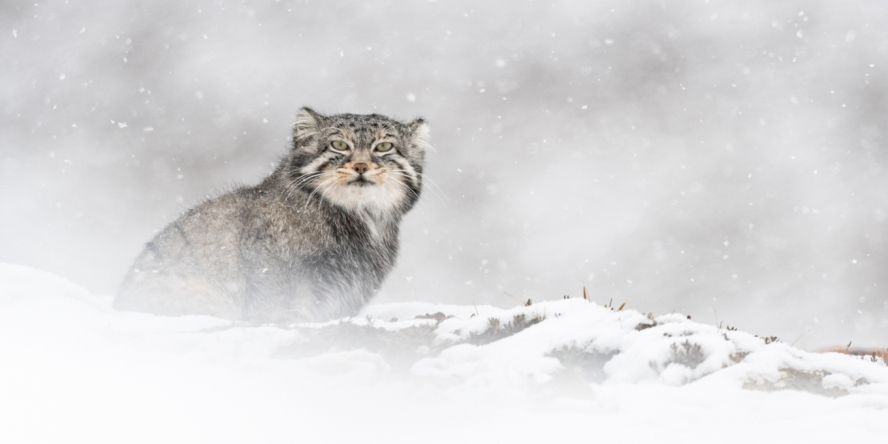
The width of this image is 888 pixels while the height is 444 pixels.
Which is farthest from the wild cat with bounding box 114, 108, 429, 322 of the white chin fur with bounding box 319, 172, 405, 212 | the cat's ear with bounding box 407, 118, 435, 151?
the cat's ear with bounding box 407, 118, 435, 151

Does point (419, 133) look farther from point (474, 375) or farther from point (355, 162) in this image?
point (474, 375)

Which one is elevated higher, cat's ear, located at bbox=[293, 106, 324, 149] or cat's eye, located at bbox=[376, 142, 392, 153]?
cat's ear, located at bbox=[293, 106, 324, 149]

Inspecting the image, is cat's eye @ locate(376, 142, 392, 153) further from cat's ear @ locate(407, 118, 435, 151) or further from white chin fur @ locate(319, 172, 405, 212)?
cat's ear @ locate(407, 118, 435, 151)

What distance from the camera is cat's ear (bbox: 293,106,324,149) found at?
7066 millimetres

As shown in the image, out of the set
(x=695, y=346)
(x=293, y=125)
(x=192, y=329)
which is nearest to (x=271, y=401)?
(x=192, y=329)

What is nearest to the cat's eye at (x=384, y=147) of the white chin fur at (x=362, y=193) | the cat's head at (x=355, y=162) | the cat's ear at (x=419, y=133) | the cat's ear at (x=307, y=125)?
the cat's head at (x=355, y=162)

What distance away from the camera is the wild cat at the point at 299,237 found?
20.5ft

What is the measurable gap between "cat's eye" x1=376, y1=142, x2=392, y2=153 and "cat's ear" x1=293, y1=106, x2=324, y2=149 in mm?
747

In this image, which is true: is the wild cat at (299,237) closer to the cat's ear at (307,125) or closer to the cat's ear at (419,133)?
the cat's ear at (307,125)

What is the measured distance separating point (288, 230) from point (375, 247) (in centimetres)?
106

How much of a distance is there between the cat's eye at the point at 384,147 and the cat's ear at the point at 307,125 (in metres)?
0.75

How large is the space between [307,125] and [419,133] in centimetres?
138

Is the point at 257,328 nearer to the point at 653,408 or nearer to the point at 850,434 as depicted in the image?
the point at 653,408

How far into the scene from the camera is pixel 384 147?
275 inches
